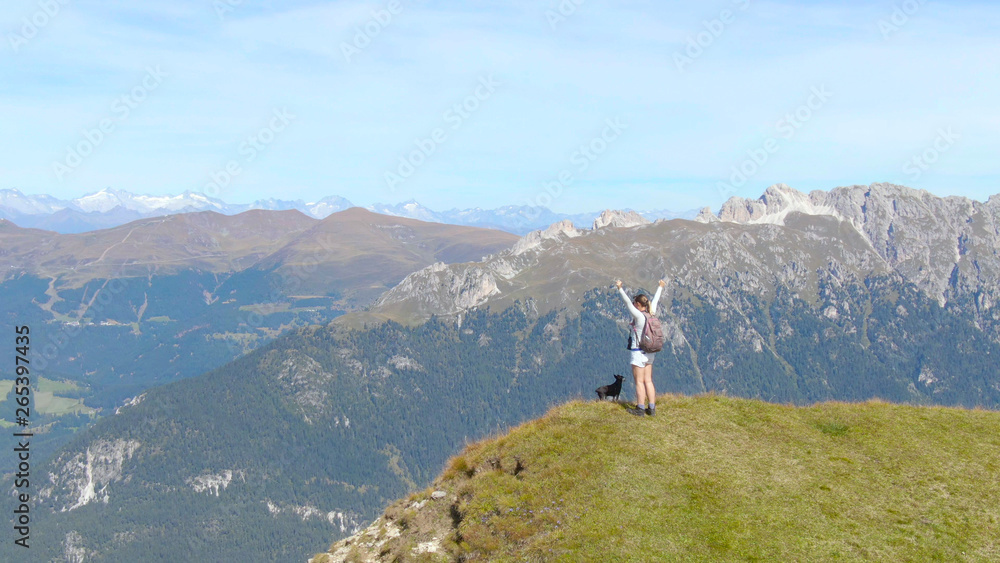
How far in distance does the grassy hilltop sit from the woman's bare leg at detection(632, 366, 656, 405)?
873 mm

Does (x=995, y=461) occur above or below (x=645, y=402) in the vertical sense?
below

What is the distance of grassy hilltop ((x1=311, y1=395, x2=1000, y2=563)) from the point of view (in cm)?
1655

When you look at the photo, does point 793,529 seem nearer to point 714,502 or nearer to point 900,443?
point 714,502

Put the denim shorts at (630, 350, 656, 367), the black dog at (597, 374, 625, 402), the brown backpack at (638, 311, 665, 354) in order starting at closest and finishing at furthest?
the brown backpack at (638, 311, 665, 354)
the denim shorts at (630, 350, 656, 367)
the black dog at (597, 374, 625, 402)

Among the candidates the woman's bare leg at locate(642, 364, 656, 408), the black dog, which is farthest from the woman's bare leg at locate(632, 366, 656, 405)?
the black dog

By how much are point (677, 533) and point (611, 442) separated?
216 inches

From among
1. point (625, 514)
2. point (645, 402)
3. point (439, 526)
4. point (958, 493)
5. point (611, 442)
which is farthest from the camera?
point (645, 402)

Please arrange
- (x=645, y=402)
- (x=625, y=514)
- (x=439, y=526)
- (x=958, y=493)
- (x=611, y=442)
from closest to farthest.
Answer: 1. (x=625, y=514)
2. (x=958, y=493)
3. (x=439, y=526)
4. (x=611, y=442)
5. (x=645, y=402)

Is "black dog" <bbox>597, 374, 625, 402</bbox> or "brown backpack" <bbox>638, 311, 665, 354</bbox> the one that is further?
"black dog" <bbox>597, 374, 625, 402</bbox>

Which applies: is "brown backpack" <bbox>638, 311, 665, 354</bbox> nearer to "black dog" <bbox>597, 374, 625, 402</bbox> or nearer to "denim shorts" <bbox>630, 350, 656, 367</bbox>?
"denim shorts" <bbox>630, 350, 656, 367</bbox>

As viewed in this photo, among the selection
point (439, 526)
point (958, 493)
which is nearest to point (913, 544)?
point (958, 493)

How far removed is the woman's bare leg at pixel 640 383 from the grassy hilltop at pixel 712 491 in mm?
873

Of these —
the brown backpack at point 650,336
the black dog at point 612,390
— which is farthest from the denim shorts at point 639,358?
the black dog at point 612,390

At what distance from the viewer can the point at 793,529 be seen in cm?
1702
